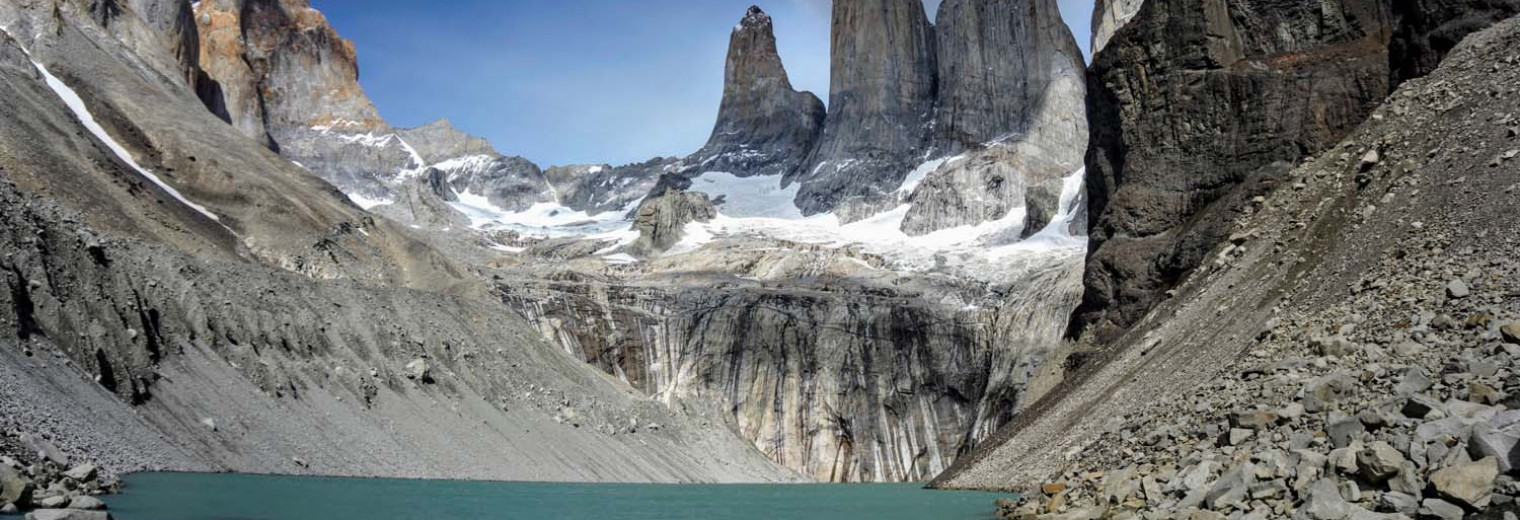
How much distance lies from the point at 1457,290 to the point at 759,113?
521 feet

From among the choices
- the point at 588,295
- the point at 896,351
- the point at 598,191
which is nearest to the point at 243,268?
the point at 588,295

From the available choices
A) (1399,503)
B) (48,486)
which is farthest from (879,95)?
(1399,503)

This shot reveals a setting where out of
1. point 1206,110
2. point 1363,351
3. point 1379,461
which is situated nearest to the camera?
point 1379,461

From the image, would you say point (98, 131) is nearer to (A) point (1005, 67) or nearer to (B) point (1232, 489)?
(B) point (1232, 489)

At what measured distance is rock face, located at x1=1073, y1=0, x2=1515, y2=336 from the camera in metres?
45.7

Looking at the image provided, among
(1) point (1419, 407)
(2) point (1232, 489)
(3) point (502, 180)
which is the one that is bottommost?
(2) point (1232, 489)

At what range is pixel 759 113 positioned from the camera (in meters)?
178

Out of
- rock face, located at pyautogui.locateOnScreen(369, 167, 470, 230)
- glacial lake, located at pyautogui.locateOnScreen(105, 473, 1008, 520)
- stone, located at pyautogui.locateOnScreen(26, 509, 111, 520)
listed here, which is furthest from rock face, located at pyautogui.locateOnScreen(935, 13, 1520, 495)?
rock face, located at pyautogui.locateOnScreen(369, 167, 470, 230)

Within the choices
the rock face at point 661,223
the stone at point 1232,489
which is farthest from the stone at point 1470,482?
the rock face at point 661,223

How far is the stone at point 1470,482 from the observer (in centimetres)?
1292

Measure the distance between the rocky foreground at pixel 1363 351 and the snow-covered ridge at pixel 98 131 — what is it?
161ft

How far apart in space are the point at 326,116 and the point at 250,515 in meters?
174

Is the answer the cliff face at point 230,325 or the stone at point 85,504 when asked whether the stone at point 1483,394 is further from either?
the cliff face at point 230,325

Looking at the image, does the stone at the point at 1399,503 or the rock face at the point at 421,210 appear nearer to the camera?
the stone at the point at 1399,503
